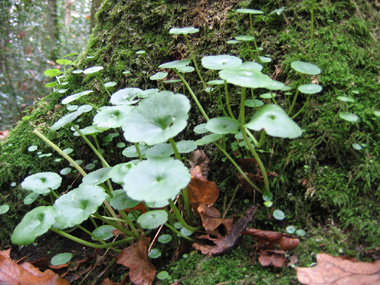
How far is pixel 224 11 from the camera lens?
179cm

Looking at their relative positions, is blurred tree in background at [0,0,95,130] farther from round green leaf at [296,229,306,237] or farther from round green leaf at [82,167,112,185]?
round green leaf at [296,229,306,237]

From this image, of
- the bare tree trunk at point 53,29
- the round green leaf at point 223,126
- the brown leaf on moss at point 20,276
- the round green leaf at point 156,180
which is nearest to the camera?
the round green leaf at point 156,180

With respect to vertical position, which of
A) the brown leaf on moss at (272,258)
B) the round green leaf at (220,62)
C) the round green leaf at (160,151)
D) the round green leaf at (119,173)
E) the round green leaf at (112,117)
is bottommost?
the brown leaf on moss at (272,258)

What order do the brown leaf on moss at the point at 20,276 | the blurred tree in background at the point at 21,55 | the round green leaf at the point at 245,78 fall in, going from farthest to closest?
the blurred tree in background at the point at 21,55
the brown leaf on moss at the point at 20,276
the round green leaf at the point at 245,78

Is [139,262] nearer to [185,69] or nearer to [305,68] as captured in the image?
[185,69]

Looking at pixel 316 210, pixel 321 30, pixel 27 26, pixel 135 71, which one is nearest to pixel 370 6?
pixel 321 30

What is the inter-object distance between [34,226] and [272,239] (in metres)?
0.88

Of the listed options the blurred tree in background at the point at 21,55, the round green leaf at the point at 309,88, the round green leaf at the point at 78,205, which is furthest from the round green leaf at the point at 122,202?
the blurred tree in background at the point at 21,55

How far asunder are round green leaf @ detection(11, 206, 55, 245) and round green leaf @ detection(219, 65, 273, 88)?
0.81 metres

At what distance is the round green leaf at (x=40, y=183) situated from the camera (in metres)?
1.14

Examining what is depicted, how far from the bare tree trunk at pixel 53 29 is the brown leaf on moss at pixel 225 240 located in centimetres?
553

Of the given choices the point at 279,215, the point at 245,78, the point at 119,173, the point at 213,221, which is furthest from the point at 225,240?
the point at 245,78

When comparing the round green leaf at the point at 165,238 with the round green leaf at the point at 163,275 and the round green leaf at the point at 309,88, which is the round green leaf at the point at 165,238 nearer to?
the round green leaf at the point at 163,275

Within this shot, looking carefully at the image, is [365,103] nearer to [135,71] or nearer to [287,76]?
[287,76]
